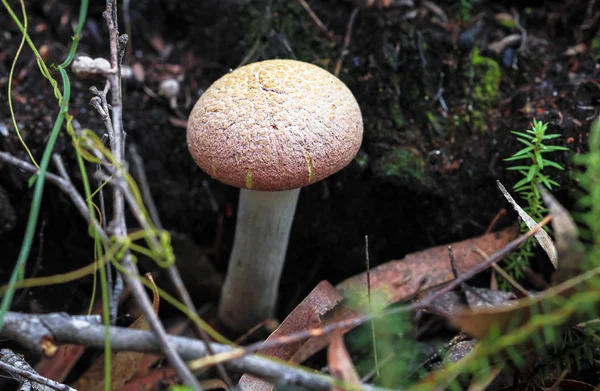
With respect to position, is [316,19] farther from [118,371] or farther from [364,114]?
[118,371]

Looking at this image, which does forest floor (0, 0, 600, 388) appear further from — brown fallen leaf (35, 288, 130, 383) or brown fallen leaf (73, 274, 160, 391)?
brown fallen leaf (73, 274, 160, 391)

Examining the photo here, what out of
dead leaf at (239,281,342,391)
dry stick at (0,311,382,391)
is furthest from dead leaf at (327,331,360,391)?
dead leaf at (239,281,342,391)

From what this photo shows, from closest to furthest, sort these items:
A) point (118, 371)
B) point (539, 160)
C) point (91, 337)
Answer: point (91, 337) < point (539, 160) < point (118, 371)

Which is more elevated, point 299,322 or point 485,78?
point 485,78

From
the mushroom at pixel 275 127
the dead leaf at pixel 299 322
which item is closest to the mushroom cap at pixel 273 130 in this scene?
the mushroom at pixel 275 127

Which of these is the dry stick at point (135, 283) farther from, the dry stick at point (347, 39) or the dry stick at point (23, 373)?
the dry stick at point (347, 39)

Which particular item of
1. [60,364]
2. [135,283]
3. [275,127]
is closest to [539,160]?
[275,127]

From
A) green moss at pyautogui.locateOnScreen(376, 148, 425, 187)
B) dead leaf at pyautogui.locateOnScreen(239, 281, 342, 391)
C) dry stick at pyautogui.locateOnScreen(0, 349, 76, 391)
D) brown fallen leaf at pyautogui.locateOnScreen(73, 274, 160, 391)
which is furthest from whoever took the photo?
green moss at pyautogui.locateOnScreen(376, 148, 425, 187)
